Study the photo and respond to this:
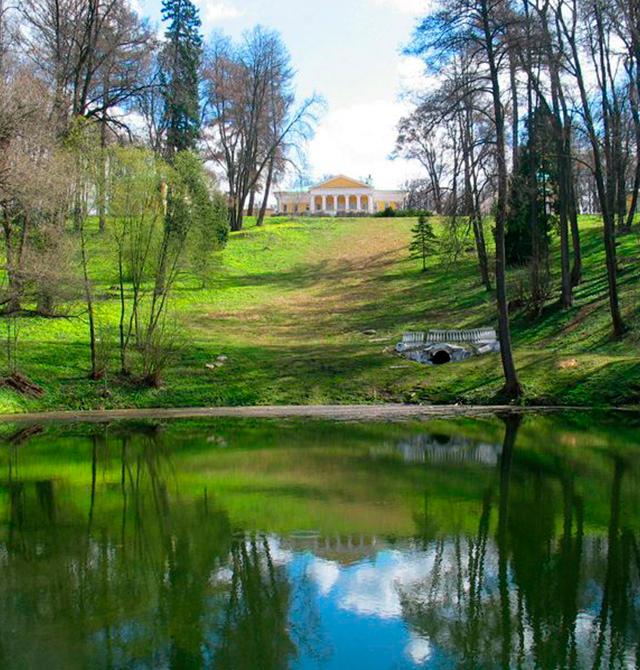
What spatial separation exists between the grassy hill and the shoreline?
23.6 inches

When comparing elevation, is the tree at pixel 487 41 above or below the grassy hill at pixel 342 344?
above

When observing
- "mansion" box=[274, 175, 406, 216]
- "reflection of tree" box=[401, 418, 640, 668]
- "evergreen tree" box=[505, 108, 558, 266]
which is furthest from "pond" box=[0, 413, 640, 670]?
"mansion" box=[274, 175, 406, 216]

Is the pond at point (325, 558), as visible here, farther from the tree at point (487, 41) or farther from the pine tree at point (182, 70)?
the pine tree at point (182, 70)

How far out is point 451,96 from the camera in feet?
60.0

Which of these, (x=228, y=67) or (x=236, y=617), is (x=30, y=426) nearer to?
(x=236, y=617)

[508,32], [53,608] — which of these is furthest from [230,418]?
A: [53,608]

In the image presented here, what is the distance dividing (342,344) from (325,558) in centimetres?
2042

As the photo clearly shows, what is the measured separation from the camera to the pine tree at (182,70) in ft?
147

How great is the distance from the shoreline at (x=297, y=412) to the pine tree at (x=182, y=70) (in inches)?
1041

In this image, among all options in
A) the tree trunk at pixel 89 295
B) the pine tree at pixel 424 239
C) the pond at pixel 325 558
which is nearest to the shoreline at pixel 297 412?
the tree trunk at pixel 89 295

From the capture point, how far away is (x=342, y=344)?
1086 inches

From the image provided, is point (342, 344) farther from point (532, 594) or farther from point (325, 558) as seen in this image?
point (532, 594)

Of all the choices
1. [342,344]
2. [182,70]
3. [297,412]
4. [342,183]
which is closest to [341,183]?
[342,183]

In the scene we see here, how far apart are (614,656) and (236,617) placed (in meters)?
2.74
